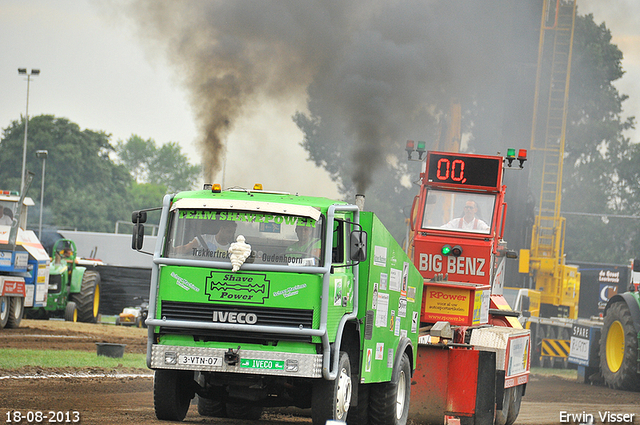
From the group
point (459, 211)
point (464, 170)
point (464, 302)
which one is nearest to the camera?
point (464, 302)

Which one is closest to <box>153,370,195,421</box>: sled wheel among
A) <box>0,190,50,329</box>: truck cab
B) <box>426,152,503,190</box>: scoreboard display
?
<box>426,152,503,190</box>: scoreboard display

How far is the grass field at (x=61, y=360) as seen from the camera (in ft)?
49.2

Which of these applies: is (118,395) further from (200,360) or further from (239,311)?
(239,311)

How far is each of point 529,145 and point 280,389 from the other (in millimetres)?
20684

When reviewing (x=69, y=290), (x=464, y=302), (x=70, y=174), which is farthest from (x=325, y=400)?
(x=70, y=174)

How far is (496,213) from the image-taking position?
14.1m

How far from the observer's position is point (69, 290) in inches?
1098

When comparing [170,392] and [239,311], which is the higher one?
[239,311]

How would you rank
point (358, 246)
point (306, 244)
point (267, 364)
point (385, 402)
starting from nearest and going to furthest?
point (267, 364), point (358, 246), point (306, 244), point (385, 402)

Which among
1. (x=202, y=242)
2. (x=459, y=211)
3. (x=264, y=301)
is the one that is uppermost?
(x=459, y=211)

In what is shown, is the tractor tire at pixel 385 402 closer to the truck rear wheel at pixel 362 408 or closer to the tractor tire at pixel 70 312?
the truck rear wheel at pixel 362 408

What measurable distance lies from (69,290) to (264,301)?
20344mm

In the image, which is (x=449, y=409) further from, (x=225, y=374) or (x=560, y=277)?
(x=560, y=277)

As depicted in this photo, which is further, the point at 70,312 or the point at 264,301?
the point at 70,312
